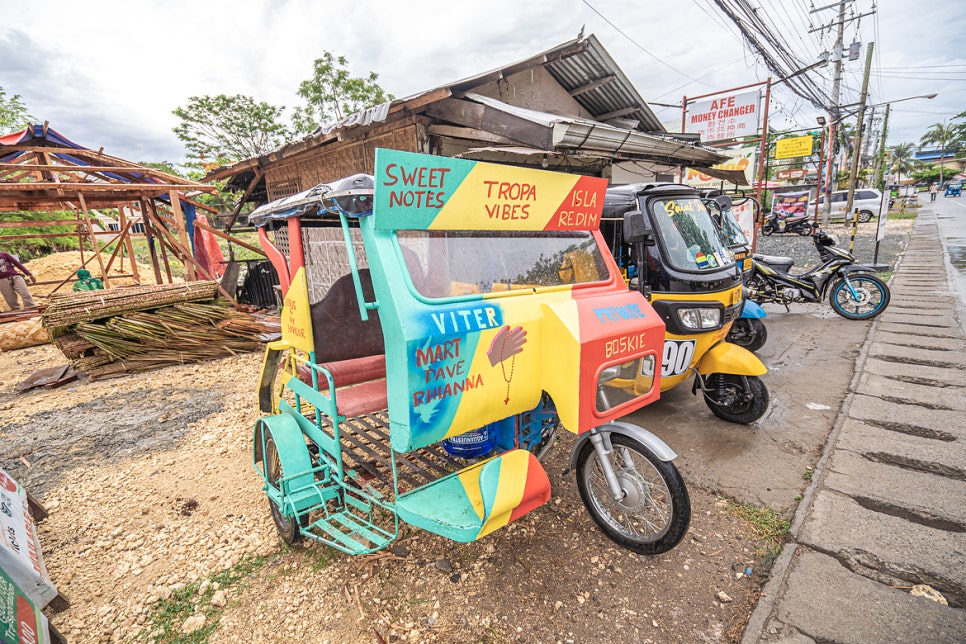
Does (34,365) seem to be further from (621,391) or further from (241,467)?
(621,391)

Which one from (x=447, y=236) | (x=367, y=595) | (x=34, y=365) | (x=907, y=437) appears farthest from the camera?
(x=34, y=365)

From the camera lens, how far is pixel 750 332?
19.1ft

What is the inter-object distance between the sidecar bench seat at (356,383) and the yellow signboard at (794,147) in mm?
19897

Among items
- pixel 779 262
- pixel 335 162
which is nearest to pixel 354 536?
pixel 335 162

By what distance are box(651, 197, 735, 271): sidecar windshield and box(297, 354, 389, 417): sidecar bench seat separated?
2909 mm

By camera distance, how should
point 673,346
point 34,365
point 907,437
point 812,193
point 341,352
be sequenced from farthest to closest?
1. point 812,193
2. point 34,365
3. point 673,346
4. point 907,437
5. point 341,352

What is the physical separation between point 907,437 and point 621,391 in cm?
314

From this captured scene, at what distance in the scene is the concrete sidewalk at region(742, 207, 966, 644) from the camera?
2.12 meters

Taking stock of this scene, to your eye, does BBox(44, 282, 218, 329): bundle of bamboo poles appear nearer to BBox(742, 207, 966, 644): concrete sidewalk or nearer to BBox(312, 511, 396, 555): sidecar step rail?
BBox(312, 511, 396, 555): sidecar step rail

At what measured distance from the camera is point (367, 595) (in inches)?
96.7

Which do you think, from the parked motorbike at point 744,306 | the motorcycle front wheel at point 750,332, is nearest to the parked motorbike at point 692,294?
the parked motorbike at point 744,306

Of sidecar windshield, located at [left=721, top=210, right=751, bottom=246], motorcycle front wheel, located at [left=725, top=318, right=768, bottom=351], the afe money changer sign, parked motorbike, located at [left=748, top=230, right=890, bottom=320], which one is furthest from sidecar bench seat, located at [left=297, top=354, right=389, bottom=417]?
the afe money changer sign

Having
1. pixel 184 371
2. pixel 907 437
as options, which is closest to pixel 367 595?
pixel 907 437

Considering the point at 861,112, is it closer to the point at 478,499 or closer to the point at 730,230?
the point at 730,230
